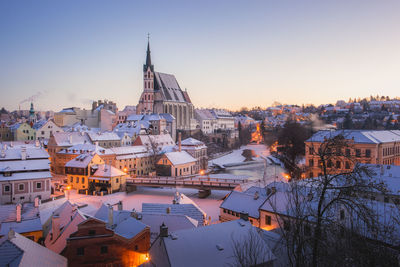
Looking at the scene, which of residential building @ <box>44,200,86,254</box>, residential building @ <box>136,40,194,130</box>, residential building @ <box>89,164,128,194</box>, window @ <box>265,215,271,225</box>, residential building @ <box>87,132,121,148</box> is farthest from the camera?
residential building @ <box>136,40,194,130</box>

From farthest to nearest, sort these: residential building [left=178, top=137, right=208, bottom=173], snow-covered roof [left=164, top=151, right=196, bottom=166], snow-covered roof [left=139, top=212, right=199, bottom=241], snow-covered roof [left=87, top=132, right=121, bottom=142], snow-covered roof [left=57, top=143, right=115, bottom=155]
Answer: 1. residential building [left=178, top=137, right=208, bottom=173]
2. snow-covered roof [left=87, top=132, right=121, bottom=142]
3. snow-covered roof [left=164, top=151, right=196, bottom=166]
4. snow-covered roof [left=57, top=143, right=115, bottom=155]
5. snow-covered roof [left=139, top=212, right=199, bottom=241]

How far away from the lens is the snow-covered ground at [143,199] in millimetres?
32434

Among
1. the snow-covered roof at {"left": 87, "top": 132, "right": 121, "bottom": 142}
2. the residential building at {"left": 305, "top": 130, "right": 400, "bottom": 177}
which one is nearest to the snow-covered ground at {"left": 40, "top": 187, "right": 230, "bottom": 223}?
the residential building at {"left": 305, "top": 130, "right": 400, "bottom": 177}

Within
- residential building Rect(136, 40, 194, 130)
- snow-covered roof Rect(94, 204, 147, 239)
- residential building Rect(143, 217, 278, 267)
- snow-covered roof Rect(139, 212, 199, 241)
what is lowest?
snow-covered roof Rect(139, 212, 199, 241)

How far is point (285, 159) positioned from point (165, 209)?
136 feet

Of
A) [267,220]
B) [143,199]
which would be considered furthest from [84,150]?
[267,220]

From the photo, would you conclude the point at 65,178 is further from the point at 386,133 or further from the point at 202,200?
the point at 386,133

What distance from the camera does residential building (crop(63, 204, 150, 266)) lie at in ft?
54.9

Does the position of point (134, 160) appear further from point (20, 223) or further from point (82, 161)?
point (20, 223)

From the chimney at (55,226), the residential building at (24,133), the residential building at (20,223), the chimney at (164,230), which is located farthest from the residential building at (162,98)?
the chimney at (164,230)

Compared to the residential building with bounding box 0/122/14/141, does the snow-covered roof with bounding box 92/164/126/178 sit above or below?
below

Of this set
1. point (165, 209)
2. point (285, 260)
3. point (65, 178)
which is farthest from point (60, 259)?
point (65, 178)

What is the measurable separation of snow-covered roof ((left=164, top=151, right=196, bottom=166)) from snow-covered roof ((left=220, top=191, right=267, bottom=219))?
82.6 feet

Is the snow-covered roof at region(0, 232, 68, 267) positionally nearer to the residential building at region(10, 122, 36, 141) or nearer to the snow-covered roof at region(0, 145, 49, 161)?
the snow-covered roof at region(0, 145, 49, 161)
